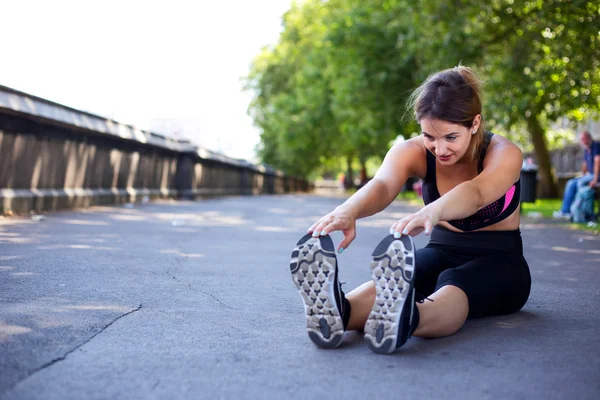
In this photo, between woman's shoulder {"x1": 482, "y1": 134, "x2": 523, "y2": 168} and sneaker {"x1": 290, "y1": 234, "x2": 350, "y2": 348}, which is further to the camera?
woman's shoulder {"x1": 482, "y1": 134, "x2": 523, "y2": 168}

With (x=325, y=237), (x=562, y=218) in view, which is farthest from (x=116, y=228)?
(x=562, y=218)

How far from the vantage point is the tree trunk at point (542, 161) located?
2966cm

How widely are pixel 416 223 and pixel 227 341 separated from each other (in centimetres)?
104

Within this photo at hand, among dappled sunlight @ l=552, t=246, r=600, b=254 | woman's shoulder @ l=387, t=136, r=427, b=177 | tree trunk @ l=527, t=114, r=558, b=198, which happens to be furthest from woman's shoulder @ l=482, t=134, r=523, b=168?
tree trunk @ l=527, t=114, r=558, b=198

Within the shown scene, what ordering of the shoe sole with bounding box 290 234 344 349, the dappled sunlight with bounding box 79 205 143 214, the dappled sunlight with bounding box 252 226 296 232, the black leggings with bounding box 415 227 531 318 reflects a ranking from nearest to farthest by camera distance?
the shoe sole with bounding box 290 234 344 349 < the black leggings with bounding box 415 227 531 318 < the dappled sunlight with bounding box 252 226 296 232 < the dappled sunlight with bounding box 79 205 143 214

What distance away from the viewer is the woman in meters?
3.41

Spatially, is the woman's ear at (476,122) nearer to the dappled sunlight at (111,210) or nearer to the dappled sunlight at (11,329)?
the dappled sunlight at (11,329)

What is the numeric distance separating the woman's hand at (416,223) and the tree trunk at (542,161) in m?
26.2

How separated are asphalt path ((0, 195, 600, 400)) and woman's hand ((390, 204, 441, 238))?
534 millimetres

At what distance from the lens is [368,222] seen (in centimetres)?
1471

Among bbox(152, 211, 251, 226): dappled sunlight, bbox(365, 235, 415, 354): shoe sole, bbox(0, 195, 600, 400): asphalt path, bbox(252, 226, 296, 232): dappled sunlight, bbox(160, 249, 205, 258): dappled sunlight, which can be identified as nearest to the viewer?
bbox(0, 195, 600, 400): asphalt path

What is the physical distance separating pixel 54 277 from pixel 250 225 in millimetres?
7503

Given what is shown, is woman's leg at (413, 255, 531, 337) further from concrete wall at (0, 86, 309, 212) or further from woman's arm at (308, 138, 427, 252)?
concrete wall at (0, 86, 309, 212)

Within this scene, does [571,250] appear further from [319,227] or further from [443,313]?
[319,227]
